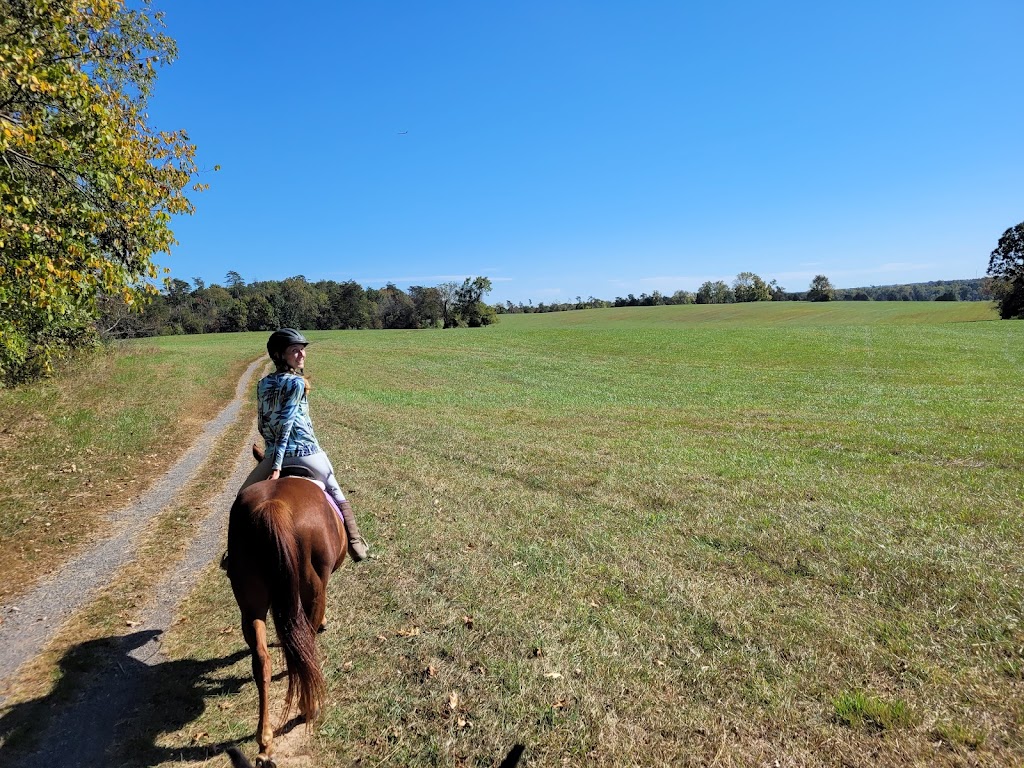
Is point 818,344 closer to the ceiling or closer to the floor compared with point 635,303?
closer to the floor

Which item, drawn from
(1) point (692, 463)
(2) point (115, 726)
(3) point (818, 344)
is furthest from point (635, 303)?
(2) point (115, 726)

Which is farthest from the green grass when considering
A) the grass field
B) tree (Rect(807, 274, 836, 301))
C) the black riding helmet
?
tree (Rect(807, 274, 836, 301))

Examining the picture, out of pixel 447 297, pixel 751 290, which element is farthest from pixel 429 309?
pixel 751 290

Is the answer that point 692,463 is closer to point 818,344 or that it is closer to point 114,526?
point 114,526

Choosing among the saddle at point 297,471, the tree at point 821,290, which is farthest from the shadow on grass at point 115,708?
the tree at point 821,290

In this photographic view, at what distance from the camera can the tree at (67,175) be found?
7.63m

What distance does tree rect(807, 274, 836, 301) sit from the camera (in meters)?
117

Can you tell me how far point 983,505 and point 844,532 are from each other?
9.97ft

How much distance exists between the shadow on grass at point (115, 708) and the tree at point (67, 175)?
5.78 m

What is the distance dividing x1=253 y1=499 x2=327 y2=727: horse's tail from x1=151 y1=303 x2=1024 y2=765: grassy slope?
49 centimetres

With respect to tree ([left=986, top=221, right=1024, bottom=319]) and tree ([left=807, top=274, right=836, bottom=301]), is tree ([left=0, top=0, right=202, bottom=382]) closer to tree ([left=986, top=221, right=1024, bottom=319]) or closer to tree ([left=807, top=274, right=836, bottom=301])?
tree ([left=986, top=221, right=1024, bottom=319])

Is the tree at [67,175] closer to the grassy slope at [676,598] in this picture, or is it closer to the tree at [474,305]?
the grassy slope at [676,598]

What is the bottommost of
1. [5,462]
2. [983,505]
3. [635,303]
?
[983,505]

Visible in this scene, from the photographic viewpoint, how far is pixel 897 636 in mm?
4992
